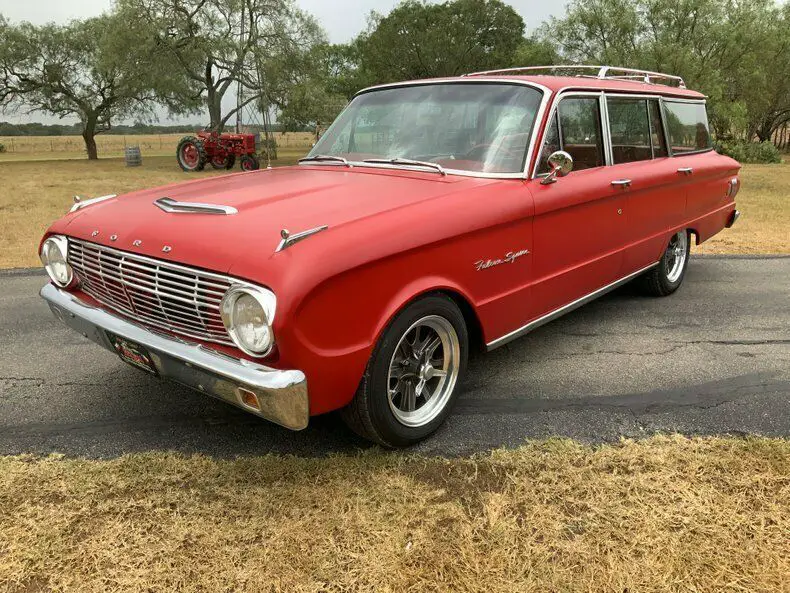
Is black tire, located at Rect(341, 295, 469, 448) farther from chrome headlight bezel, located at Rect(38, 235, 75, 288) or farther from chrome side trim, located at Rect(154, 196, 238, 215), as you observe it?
chrome headlight bezel, located at Rect(38, 235, 75, 288)

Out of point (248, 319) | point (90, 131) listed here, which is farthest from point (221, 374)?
point (90, 131)

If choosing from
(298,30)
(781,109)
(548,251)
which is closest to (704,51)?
(781,109)

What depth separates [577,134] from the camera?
12.4 ft

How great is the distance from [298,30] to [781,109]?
938 inches

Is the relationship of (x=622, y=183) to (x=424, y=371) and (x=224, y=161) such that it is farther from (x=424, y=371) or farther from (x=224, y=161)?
(x=224, y=161)

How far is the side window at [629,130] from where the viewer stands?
4.19m

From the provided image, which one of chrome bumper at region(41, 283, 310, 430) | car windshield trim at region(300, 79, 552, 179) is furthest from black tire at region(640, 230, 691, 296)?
chrome bumper at region(41, 283, 310, 430)

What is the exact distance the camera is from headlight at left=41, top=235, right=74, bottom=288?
10.5ft

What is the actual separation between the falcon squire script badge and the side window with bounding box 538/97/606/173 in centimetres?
51

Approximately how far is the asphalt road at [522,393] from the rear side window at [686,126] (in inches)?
55.4

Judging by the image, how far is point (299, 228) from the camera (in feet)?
8.26

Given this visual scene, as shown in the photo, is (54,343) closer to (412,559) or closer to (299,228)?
(299,228)

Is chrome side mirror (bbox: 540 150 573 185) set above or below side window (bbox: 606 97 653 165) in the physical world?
below

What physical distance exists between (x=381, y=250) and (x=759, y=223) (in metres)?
9.36
